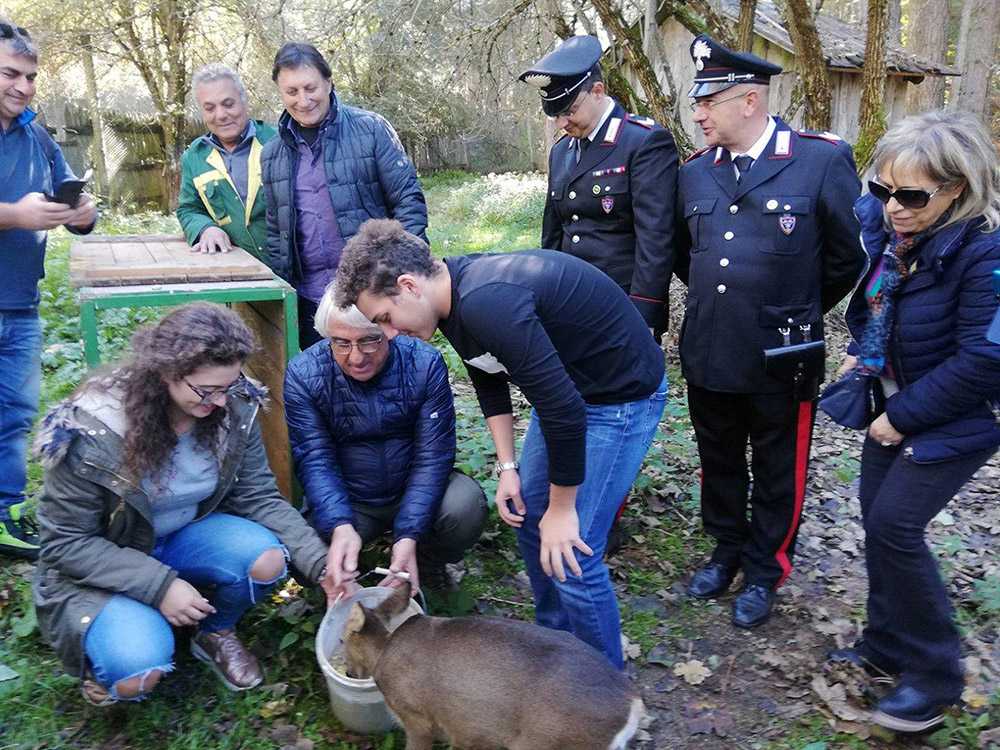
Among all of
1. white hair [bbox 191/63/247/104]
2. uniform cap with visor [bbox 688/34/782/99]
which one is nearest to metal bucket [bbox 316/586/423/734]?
uniform cap with visor [bbox 688/34/782/99]

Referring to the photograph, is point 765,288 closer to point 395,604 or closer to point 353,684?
point 395,604

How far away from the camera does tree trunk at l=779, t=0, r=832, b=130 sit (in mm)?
5738

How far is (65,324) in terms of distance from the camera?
668cm

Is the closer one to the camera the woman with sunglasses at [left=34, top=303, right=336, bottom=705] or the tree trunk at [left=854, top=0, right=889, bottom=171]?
the woman with sunglasses at [left=34, top=303, right=336, bottom=705]

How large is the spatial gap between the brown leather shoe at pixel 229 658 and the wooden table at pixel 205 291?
0.78 meters

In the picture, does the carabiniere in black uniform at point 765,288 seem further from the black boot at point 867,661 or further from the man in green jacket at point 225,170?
the man in green jacket at point 225,170

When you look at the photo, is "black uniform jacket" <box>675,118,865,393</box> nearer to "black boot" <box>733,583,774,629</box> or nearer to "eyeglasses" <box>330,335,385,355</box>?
"black boot" <box>733,583,774,629</box>

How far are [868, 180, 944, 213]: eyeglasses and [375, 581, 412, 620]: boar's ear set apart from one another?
6.51 ft

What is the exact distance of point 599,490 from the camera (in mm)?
2715

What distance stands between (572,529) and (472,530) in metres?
0.88

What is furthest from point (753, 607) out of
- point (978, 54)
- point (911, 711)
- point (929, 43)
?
point (929, 43)

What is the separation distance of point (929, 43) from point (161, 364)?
46.7 ft

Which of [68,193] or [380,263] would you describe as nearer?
[380,263]

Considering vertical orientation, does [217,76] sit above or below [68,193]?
above
